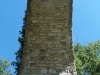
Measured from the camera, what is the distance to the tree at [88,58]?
13.7m

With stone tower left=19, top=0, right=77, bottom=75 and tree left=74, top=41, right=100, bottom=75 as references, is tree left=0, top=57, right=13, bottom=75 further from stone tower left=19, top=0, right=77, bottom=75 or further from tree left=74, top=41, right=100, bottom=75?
stone tower left=19, top=0, right=77, bottom=75

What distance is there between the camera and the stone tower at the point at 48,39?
4277 millimetres

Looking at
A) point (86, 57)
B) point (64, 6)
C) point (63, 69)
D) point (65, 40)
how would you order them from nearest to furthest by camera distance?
point (63, 69)
point (65, 40)
point (64, 6)
point (86, 57)

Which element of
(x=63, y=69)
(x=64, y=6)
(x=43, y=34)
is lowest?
(x=63, y=69)

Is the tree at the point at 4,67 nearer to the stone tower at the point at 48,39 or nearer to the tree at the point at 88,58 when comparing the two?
the tree at the point at 88,58

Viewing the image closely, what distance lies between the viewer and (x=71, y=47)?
450 centimetres

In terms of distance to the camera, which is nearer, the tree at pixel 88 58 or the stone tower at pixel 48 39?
the stone tower at pixel 48 39

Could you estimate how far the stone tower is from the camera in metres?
4.28

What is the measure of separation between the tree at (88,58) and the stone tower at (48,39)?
8.57 m

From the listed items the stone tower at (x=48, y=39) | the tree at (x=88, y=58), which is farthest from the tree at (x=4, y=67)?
the stone tower at (x=48, y=39)

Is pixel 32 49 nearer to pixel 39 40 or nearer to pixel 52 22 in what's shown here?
pixel 39 40

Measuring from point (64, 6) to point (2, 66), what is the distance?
38.0 ft

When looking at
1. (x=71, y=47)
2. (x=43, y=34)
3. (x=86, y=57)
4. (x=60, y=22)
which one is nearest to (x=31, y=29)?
(x=43, y=34)

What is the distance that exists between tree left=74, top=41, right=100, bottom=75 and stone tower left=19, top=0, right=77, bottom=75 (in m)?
8.57
